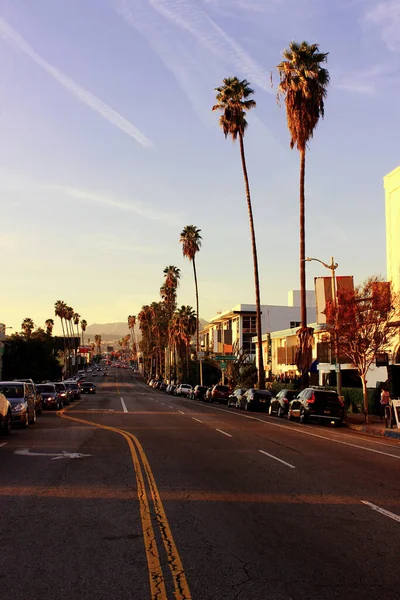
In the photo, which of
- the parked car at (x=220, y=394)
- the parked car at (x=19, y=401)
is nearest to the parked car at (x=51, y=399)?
the parked car at (x=19, y=401)

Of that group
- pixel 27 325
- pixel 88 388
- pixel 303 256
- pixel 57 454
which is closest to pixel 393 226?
pixel 303 256

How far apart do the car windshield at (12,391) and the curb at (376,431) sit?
548 inches

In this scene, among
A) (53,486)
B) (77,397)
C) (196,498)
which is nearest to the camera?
(196,498)

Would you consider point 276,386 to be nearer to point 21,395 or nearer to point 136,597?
point 21,395

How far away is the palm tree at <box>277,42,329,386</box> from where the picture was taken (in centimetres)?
3866

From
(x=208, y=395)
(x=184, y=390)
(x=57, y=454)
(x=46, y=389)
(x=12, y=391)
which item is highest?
(x=12, y=391)

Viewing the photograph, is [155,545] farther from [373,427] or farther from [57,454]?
[373,427]

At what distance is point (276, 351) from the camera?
72.7m

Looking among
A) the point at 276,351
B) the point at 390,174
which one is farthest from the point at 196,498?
the point at 276,351

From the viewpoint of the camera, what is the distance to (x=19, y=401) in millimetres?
23484

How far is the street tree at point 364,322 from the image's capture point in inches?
1205

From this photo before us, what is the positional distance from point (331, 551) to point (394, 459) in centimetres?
990

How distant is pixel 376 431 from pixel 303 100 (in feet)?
71.6

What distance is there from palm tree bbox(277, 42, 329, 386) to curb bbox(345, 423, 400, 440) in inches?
425
